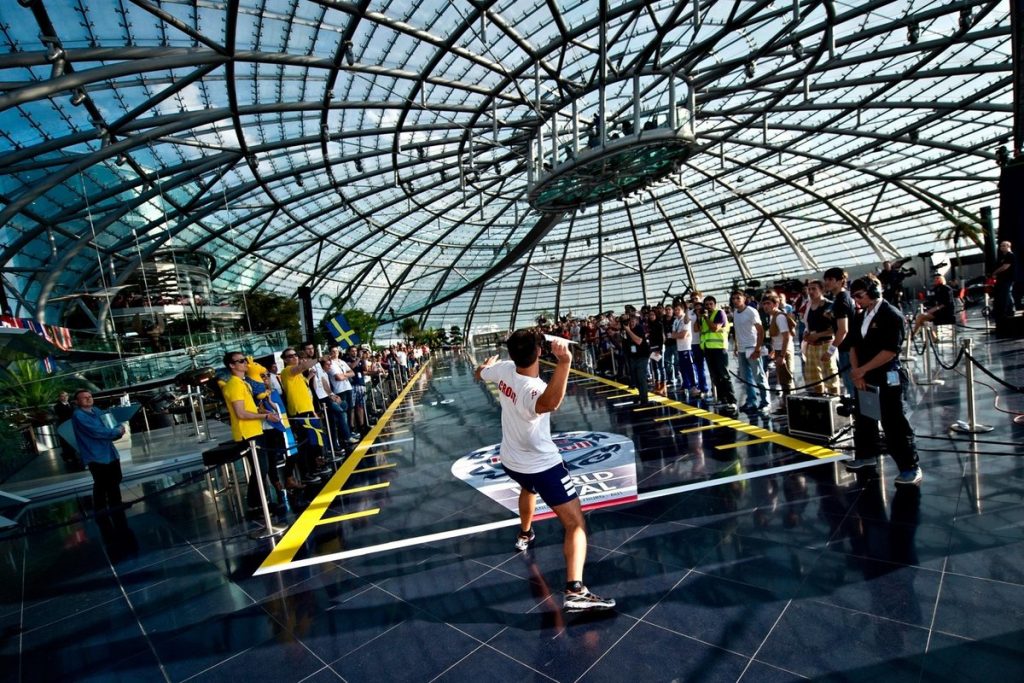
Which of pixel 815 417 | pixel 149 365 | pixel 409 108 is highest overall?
pixel 409 108

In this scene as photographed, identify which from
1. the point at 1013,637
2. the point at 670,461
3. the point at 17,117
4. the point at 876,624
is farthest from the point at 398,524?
the point at 17,117

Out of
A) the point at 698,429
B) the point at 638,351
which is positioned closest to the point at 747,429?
the point at 698,429

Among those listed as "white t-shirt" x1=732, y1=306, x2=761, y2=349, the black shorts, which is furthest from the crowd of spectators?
the black shorts

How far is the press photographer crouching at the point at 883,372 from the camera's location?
4.85m

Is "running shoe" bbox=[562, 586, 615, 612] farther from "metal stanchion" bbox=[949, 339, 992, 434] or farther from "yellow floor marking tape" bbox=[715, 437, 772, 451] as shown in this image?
"metal stanchion" bbox=[949, 339, 992, 434]

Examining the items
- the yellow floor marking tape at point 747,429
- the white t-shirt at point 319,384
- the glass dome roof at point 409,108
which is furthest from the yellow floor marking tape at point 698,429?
the glass dome roof at point 409,108

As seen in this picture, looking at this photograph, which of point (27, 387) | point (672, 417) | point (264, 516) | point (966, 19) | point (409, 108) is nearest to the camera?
point (264, 516)

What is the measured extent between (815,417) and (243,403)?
7275mm

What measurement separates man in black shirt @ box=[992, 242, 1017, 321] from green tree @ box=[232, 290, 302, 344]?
36377mm

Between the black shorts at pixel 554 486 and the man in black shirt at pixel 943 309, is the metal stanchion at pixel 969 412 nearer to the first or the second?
the man in black shirt at pixel 943 309

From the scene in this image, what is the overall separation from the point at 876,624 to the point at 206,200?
94.2 ft

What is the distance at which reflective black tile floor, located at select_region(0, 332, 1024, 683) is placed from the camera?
296 centimetres

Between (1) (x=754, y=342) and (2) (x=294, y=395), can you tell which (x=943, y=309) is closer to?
(1) (x=754, y=342)

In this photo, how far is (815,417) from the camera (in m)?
6.81
